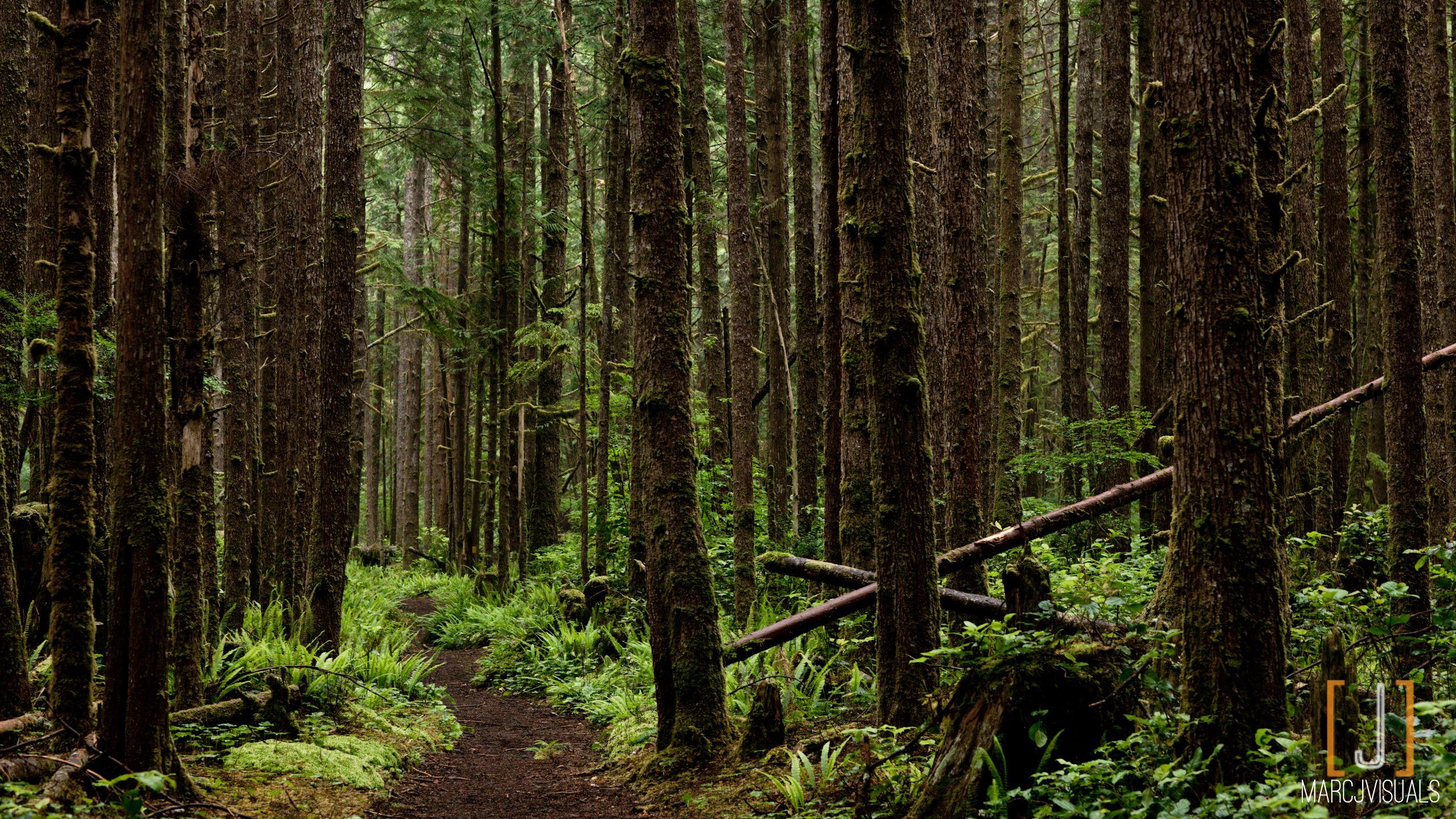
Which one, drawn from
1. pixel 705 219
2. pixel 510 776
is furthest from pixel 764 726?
pixel 705 219

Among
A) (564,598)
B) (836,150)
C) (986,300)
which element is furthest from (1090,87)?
(564,598)

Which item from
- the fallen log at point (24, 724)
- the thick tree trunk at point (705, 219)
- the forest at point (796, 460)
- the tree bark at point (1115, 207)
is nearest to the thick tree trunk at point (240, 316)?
the forest at point (796, 460)

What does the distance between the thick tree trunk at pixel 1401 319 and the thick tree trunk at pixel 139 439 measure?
935 cm

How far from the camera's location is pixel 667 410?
7324 mm

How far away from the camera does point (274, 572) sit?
14.5 meters

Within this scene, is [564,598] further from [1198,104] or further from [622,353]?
[1198,104]

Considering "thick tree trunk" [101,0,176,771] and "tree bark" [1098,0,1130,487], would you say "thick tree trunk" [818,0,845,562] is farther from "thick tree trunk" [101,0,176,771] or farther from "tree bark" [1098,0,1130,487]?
"tree bark" [1098,0,1130,487]

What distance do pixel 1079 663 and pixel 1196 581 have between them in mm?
751

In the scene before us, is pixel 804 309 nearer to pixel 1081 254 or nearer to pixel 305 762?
pixel 1081 254

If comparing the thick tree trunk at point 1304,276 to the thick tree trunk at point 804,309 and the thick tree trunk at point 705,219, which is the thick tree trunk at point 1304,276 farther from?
the thick tree trunk at point 705,219

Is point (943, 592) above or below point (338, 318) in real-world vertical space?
below

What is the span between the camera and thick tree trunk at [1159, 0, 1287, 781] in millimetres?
4344

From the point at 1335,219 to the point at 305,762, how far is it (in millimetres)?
16177

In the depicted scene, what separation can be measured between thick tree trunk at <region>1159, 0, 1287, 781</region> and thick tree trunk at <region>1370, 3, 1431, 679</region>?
4.42 m
